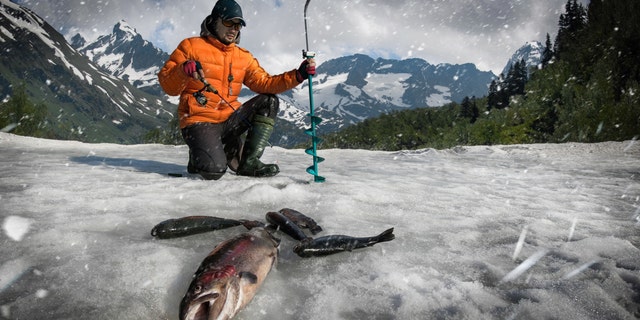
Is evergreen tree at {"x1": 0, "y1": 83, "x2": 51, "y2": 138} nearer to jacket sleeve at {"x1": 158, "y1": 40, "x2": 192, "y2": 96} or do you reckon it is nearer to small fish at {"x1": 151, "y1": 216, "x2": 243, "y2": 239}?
jacket sleeve at {"x1": 158, "y1": 40, "x2": 192, "y2": 96}

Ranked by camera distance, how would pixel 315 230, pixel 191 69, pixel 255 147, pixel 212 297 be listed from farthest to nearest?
pixel 255 147, pixel 191 69, pixel 315 230, pixel 212 297

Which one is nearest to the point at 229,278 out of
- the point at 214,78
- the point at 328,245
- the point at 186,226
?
the point at 328,245

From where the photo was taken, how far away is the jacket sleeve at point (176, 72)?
4381 millimetres

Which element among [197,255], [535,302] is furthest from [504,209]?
[197,255]

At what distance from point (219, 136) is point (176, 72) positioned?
0.99 metres

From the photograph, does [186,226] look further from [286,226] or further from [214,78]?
[214,78]

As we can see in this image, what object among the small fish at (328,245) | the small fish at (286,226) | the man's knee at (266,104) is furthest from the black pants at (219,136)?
the small fish at (328,245)

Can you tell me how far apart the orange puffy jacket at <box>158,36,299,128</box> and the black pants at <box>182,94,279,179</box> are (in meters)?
0.11

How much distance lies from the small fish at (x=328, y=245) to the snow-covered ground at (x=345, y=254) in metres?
0.05

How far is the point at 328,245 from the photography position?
216 centimetres

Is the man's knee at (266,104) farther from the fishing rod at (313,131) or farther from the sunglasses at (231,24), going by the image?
the sunglasses at (231,24)

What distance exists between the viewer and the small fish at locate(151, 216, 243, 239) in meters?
2.28

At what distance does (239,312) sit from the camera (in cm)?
154

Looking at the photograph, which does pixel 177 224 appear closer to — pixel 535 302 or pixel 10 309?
pixel 10 309
